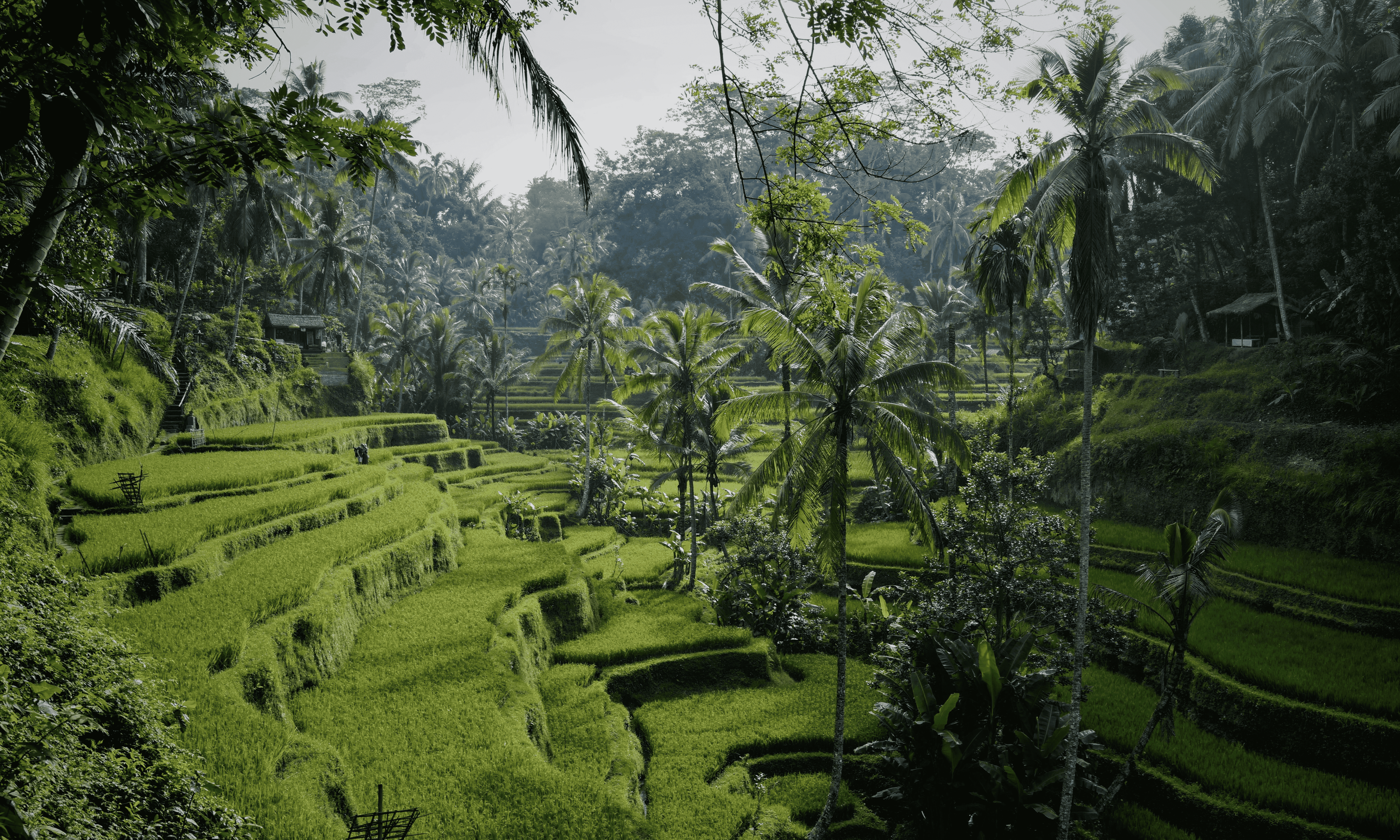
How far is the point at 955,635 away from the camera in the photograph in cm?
1118

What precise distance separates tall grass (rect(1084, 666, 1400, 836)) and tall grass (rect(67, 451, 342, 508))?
54.7ft

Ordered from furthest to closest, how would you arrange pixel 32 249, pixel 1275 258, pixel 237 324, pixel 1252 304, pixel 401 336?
pixel 401 336 < pixel 237 324 < pixel 1252 304 < pixel 1275 258 < pixel 32 249

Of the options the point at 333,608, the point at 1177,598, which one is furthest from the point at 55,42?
the point at 1177,598

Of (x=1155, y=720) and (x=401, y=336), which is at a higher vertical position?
(x=401, y=336)

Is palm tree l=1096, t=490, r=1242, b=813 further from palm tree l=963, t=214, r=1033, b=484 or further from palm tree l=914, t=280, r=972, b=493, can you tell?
palm tree l=914, t=280, r=972, b=493

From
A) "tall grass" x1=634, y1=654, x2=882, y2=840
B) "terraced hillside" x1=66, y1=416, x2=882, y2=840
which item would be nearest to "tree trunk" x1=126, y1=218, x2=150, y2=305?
"terraced hillside" x1=66, y1=416, x2=882, y2=840

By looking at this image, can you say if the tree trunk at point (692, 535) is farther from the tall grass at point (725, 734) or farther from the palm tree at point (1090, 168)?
the palm tree at point (1090, 168)

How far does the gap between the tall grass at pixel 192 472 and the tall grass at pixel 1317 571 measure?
703 inches

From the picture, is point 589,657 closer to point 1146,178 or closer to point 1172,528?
point 1172,528

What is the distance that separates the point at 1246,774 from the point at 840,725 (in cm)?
599

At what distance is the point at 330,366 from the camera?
97.9ft

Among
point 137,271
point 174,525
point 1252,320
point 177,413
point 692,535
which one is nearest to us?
point 174,525

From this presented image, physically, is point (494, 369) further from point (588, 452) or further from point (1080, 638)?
point (1080, 638)

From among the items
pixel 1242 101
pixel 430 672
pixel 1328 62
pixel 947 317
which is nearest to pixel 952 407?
pixel 947 317
